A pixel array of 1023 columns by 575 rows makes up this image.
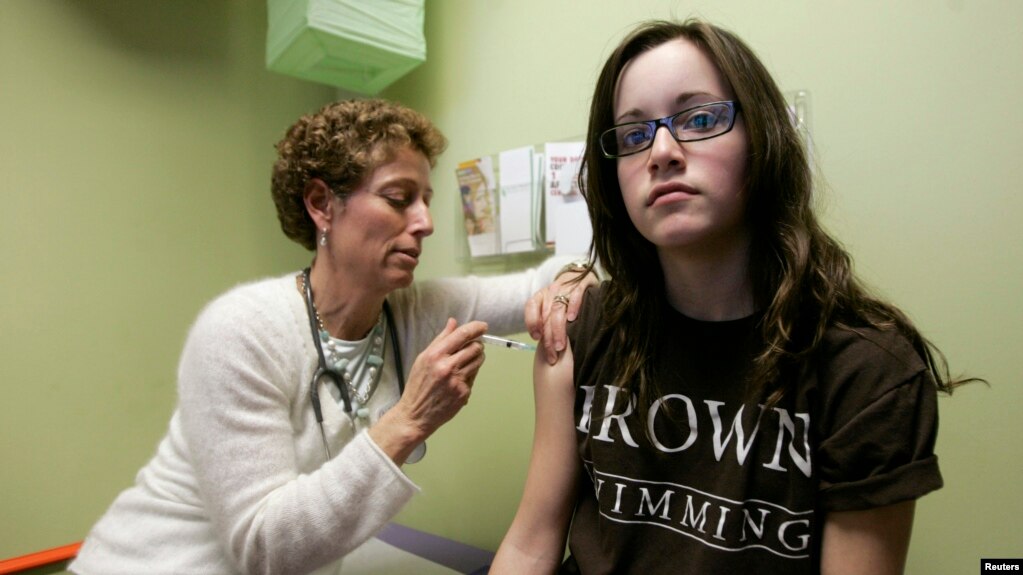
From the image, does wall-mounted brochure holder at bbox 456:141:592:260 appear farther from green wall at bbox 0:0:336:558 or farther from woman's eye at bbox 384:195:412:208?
green wall at bbox 0:0:336:558

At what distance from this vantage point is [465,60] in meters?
1.69

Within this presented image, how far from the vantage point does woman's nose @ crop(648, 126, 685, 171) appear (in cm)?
70

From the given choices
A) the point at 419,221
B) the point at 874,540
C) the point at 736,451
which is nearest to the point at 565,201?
the point at 419,221

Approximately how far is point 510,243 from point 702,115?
0.83 meters

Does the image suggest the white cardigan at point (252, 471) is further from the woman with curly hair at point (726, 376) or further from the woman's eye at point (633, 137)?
the woman's eye at point (633, 137)

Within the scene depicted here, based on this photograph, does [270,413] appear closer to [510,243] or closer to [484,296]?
[484,296]

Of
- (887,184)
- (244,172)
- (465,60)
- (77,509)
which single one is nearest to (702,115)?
(887,184)

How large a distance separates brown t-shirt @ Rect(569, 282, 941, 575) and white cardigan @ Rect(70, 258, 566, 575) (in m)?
0.34

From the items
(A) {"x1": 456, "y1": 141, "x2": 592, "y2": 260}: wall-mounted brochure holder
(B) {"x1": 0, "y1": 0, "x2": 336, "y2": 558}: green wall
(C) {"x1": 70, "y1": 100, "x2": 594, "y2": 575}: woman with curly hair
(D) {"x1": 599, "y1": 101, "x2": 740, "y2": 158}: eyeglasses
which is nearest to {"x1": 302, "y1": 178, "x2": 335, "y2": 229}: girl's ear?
(C) {"x1": 70, "y1": 100, "x2": 594, "y2": 575}: woman with curly hair

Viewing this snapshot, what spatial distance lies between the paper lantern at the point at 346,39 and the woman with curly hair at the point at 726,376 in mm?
925

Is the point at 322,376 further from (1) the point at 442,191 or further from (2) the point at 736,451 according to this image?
(1) the point at 442,191

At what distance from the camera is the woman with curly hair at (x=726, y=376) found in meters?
0.65

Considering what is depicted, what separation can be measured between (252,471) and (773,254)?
33.4 inches

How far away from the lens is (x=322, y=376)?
3.47 feet
